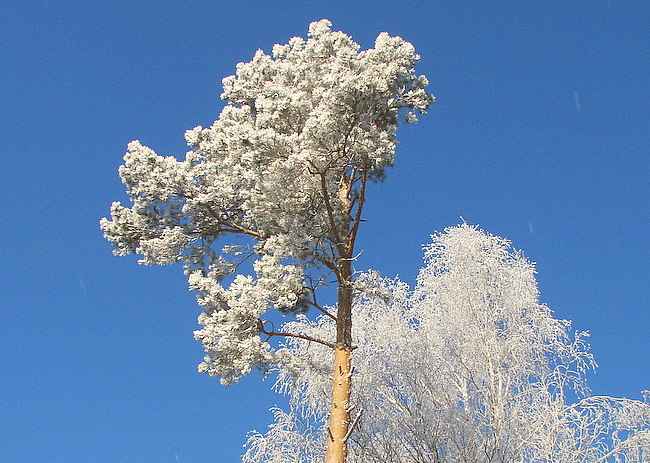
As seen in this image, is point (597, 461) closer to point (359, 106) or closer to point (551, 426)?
point (551, 426)

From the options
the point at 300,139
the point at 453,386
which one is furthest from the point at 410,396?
Result: the point at 300,139

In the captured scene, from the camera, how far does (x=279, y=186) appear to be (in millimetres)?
10281

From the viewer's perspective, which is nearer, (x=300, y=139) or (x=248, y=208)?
(x=300, y=139)

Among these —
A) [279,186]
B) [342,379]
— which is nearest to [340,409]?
[342,379]

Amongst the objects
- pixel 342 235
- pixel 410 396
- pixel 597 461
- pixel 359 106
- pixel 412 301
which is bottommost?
pixel 597 461

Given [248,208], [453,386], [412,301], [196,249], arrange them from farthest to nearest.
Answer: [412,301] < [453,386] < [196,249] < [248,208]

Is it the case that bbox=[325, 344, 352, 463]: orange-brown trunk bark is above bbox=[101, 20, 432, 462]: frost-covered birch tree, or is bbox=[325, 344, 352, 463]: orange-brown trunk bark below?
below

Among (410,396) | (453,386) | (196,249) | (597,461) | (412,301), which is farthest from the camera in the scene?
(412,301)

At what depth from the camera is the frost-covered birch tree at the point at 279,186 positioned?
9.84m

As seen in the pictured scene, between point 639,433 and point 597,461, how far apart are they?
1.02 metres

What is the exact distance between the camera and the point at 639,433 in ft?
41.3

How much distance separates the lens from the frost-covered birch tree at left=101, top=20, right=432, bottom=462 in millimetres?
9836

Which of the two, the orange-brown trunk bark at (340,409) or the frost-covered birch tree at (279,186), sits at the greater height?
the frost-covered birch tree at (279,186)

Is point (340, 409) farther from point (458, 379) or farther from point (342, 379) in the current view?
point (458, 379)
